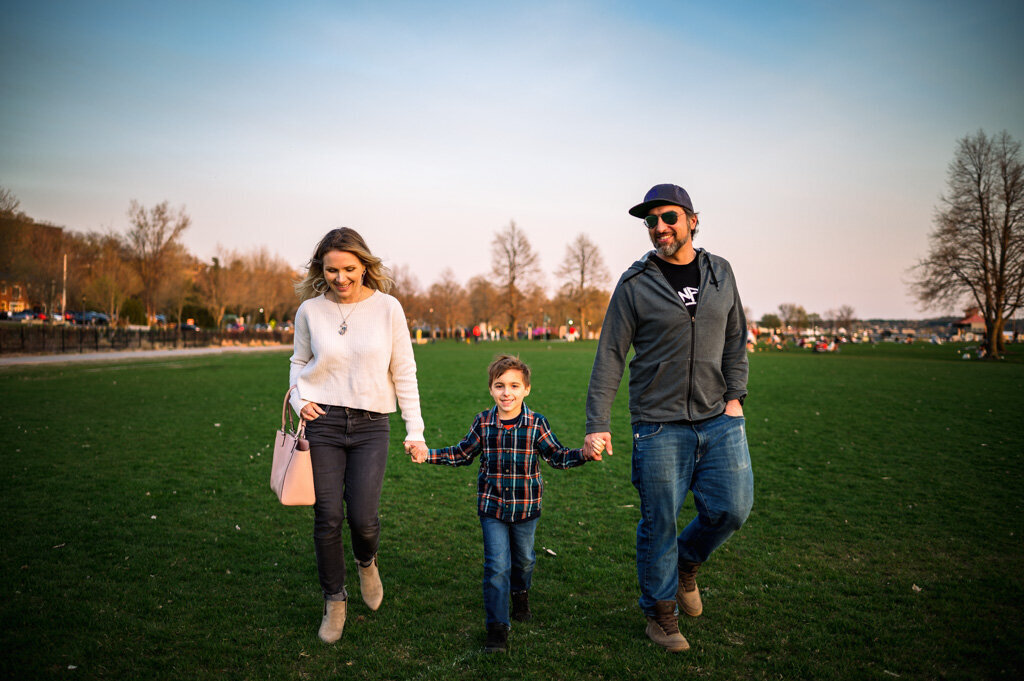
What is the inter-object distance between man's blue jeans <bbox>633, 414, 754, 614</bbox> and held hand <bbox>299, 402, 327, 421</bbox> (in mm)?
1888

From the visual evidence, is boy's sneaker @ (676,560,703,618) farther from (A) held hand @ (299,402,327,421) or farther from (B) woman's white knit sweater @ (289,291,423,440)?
(A) held hand @ (299,402,327,421)

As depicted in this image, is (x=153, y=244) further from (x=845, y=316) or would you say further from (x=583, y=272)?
(x=845, y=316)

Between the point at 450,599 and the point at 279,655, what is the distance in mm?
1208

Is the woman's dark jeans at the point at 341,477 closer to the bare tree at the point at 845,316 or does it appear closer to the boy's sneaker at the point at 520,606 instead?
the boy's sneaker at the point at 520,606

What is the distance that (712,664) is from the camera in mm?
3330

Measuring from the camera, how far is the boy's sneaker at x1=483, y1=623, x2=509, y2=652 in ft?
11.4

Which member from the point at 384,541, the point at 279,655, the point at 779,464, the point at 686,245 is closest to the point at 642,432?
the point at 686,245

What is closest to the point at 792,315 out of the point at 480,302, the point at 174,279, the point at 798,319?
the point at 798,319

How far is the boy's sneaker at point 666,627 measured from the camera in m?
3.50

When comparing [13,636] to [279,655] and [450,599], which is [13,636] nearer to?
[279,655]

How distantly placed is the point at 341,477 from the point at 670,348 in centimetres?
213

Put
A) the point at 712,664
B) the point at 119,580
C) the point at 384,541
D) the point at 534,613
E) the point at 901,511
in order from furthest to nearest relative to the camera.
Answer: the point at 901,511, the point at 384,541, the point at 119,580, the point at 534,613, the point at 712,664

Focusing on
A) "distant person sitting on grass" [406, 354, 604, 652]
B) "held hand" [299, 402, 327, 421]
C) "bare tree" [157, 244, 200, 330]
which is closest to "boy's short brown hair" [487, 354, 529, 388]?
"distant person sitting on grass" [406, 354, 604, 652]

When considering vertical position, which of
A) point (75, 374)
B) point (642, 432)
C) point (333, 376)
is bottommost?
point (75, 374)
